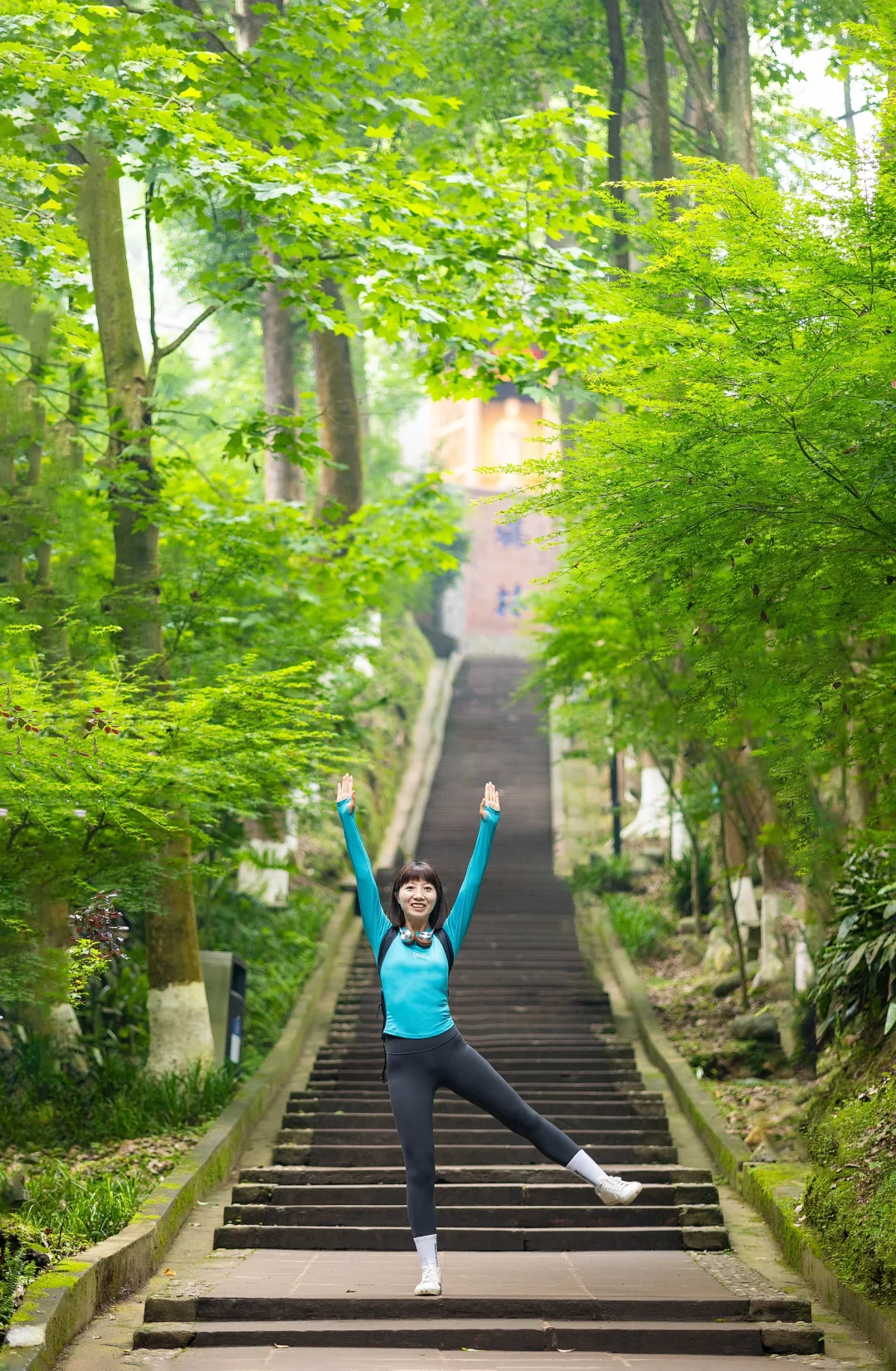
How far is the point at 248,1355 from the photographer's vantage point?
5484 millimetres

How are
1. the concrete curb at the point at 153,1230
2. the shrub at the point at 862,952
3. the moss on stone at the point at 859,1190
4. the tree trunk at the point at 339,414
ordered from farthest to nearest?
the tree trunk at the point at 339,414 → the shrub at the point at 862,952 → the moss on stone at the point at 859,1190 → the concrete curb at the point at 153,1230

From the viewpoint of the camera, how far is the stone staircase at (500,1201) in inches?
228

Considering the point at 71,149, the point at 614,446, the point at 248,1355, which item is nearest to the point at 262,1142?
the point at 248,1355

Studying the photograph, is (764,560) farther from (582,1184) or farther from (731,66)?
(731,66)

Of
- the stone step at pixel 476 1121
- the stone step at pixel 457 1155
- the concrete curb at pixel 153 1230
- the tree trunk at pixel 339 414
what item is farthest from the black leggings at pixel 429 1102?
the tree trunk at pixel 339 414

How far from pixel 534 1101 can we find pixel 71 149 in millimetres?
8956

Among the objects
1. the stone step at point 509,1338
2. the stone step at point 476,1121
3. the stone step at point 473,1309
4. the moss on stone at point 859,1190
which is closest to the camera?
the stone step at point 509,1338

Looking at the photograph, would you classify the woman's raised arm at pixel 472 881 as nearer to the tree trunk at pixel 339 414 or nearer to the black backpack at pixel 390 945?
the black backpack at pixel 390 945

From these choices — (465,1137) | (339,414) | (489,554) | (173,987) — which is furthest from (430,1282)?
(489,554)

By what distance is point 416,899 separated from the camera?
560 cm

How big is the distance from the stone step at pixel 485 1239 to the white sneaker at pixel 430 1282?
225 cm

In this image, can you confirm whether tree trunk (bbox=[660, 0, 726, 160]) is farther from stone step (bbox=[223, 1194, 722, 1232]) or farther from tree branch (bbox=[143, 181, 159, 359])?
stone step (bbox=[223, 1194, 722, 1232])

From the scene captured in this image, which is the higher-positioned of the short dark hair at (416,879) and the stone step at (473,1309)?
the short dark hair at (416,879)

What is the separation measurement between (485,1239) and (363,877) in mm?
3192
